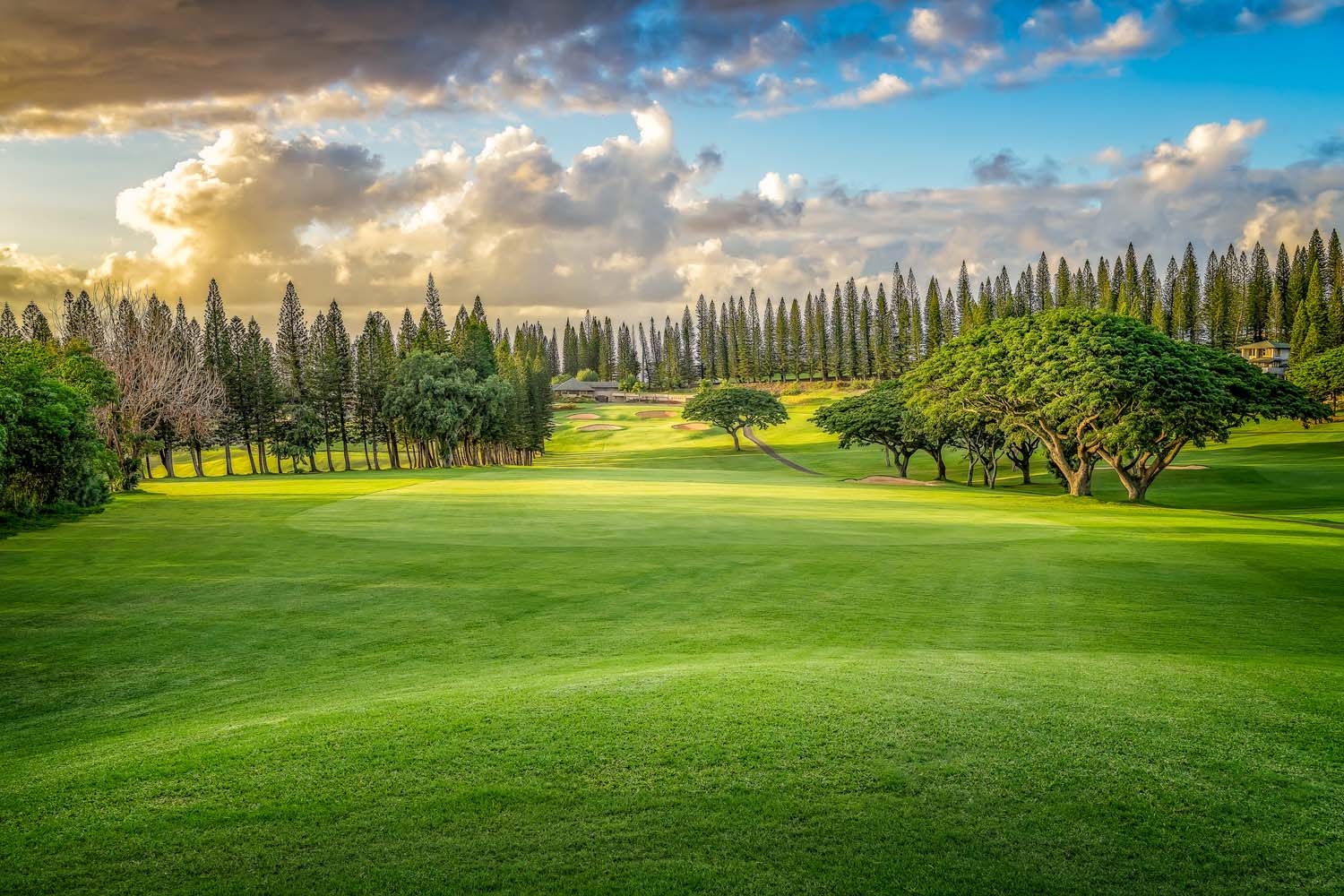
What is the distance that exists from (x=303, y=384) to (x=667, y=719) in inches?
3776

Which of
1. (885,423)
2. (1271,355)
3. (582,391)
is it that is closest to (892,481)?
(885,423)

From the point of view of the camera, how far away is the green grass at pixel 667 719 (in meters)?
5.08

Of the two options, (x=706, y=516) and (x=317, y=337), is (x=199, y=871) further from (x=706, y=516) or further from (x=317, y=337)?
(x=317, y=337)

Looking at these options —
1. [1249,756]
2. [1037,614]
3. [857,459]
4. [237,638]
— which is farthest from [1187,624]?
[857,459]

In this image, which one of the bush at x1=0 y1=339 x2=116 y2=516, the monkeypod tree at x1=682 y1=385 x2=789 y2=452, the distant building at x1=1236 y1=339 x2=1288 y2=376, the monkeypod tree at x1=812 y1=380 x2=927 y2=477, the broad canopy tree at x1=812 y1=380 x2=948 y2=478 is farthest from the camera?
the distant building at x1=1236 y1=339 x2=1288 y2=376

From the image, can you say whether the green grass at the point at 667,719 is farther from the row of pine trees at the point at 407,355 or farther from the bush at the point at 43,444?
the row of pine trees at the point at 407,355

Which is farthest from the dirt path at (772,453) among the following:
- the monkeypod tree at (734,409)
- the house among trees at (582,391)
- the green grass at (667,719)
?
the house among trees at (582,391)

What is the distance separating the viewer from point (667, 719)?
7277 millimetres

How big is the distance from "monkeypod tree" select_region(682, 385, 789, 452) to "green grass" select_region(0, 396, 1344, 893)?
75193 millimetres

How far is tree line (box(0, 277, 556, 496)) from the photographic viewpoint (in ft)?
214

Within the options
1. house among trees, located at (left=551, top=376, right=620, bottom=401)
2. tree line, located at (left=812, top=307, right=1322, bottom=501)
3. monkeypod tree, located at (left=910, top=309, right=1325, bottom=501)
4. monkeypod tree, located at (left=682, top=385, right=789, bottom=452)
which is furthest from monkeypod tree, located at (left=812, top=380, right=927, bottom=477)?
house among trees, located at (left=551, top=376, right=620, bottom=401)

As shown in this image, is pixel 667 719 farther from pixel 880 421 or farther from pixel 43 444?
pixel 880 421

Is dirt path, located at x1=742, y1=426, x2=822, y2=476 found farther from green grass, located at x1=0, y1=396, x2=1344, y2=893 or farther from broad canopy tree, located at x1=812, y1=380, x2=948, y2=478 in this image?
green grass, located at x1=0, y1=396, x2=1344, y2=893

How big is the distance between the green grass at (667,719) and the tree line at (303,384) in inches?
2026
